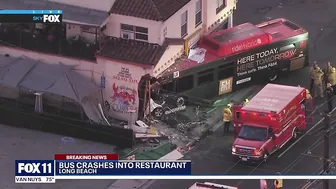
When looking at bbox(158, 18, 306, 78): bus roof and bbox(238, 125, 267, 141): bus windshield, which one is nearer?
bbox(238, 125, 267, 141): bus windshield

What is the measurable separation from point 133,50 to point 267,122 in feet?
26.0

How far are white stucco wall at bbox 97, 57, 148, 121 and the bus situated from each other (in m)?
1.31

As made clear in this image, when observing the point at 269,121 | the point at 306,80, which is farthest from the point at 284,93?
the point at 306,80

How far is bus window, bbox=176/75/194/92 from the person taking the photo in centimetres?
5738

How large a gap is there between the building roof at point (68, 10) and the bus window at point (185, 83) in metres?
4.86

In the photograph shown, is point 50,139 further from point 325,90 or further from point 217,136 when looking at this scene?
point 325,90

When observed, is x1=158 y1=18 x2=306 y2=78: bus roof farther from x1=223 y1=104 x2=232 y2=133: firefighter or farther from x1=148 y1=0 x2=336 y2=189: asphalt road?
x1=223 y1=104 x2=232 y2=133: firefighter

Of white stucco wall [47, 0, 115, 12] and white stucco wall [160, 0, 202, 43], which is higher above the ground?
white stucco wall [47, 0, 115, 12]

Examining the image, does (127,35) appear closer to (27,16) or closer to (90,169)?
(27,16)

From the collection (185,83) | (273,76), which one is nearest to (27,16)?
(185,83)

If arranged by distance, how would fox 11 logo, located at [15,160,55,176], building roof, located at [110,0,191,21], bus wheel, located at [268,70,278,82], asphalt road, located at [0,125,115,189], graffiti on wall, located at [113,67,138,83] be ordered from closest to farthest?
1. fox 11 logo, located at [15,160,55,176]
2. asphalt road, located at [0,125,115,189]
3. building roof, located at [110,0,191,21]
4. graffiti on wall, located at [113,67,138,83]
5. bus wheel, located at [268,70,278,82]

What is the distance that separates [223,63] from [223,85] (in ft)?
4.00

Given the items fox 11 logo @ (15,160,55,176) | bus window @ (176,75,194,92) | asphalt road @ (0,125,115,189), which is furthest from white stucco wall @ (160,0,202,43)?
fox 11 logo @ (15,160,55,176)

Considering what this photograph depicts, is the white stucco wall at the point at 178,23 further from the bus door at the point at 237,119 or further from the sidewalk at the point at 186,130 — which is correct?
the bus door at the point at 237,119
